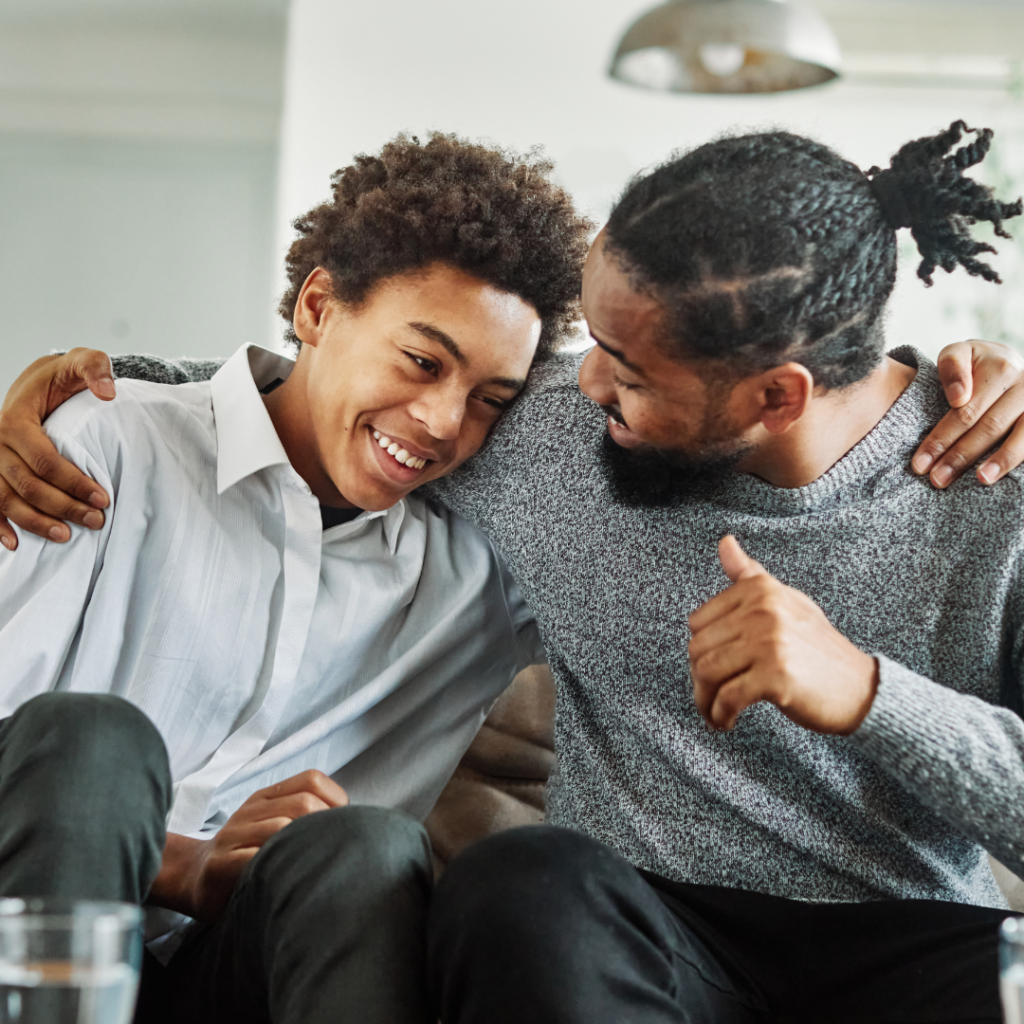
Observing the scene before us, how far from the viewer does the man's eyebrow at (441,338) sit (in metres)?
1.16

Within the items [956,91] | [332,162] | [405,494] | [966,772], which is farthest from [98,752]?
[956,91]

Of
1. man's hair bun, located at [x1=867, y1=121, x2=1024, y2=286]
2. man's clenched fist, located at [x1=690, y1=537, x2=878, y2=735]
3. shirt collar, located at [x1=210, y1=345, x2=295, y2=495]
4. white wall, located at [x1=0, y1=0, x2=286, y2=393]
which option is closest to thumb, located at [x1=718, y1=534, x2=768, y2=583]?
man's clenched fist, located at [x1=690, y1=537, x2=878, y2=735]

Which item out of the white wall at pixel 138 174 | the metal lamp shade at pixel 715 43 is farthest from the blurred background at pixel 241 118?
the metal lamp shade at pixel 715 43

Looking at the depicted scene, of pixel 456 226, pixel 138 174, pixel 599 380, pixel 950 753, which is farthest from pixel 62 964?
pixel 138 174

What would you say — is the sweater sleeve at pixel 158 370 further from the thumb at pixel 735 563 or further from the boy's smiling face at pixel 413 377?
the thumb at pixel 735 563

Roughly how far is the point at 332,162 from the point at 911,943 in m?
3.14

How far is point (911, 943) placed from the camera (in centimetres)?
96

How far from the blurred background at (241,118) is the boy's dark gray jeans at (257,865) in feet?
10.1

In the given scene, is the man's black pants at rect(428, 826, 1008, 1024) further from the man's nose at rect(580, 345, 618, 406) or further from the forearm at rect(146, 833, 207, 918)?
the man's nose at rect(580, 345, 618, 406)

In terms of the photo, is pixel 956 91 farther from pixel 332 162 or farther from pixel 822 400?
pixel 822 400

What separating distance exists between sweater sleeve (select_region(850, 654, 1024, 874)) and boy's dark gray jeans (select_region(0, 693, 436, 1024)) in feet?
1.19

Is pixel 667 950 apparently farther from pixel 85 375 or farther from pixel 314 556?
pixel 85 375

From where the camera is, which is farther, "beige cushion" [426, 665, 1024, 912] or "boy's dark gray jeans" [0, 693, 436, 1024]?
"beige cushion" [426, 665, 1024, 912]

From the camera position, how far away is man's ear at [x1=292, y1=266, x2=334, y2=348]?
1.29 meters
